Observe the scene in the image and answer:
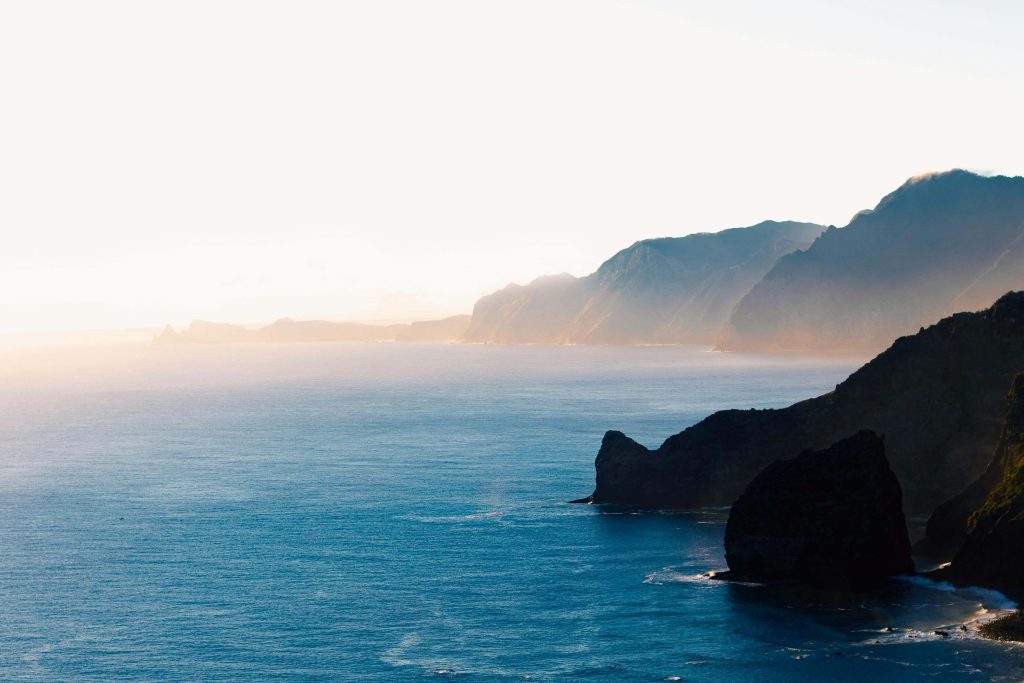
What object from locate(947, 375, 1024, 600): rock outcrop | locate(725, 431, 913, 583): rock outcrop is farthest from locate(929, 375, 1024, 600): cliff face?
locate(725, 431, 913, 583): rock outcrop

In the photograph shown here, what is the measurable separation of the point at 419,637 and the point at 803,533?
1228 inches

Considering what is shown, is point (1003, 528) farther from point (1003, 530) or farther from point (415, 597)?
point (415, 597)

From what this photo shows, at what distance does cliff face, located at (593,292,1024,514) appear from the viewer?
10444cm

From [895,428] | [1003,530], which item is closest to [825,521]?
[1003,530]

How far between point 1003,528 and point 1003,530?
14cm

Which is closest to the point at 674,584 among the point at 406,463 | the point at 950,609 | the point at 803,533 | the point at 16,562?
the point at 803,533

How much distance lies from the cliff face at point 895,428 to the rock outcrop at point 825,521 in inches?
847

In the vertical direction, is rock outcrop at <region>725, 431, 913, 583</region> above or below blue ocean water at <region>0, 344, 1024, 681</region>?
above

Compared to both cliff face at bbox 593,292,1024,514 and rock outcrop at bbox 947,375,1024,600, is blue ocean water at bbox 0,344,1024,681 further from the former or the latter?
cliff face at bbox 593,292,1024,514

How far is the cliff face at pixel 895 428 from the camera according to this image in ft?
343

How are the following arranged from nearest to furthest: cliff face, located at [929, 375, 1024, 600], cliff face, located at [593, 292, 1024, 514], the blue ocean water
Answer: the blue ocean water < cliff face, located at [929, 375, 1024, 600] < cliff face, located at [593, 292, 1024, 514]

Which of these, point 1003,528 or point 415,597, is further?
point 415,597

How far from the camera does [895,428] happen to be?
109 metres

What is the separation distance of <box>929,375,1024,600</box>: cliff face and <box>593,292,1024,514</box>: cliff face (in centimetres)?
1789
